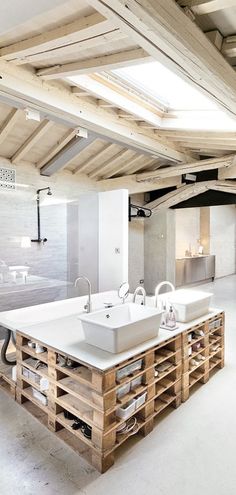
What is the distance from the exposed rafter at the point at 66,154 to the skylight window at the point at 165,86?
1.09 meters

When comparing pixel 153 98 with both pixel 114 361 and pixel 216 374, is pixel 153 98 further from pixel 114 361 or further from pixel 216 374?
pixel 216 374

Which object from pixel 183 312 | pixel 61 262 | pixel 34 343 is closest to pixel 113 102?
pixel 183 312

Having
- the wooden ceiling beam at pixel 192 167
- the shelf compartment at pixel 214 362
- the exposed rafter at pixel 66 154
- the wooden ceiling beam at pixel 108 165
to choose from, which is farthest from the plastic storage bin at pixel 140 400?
the wooden ceiling beam at pixel 108 165

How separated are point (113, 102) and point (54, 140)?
1585 mm

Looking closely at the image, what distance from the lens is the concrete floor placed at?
172 centimetres

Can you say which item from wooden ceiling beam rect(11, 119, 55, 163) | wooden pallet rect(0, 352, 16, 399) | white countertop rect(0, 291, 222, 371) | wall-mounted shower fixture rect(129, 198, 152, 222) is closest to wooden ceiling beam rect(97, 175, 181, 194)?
wall-mounted shower fixture rect(129, 198, 152, 222)

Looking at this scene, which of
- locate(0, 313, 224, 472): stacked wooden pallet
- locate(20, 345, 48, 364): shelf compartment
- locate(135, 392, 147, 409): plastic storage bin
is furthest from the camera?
locate(20, 345, 48, 364): shelf compartment

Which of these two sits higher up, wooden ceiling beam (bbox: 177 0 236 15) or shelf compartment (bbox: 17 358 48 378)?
wooden ceiling beam (bbox: 177 0 236 15)

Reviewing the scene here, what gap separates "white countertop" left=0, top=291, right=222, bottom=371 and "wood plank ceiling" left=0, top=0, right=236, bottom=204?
5.86 feet

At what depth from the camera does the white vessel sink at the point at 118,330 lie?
1.98 m

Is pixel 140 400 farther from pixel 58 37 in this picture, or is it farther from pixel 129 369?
pixel 58 37

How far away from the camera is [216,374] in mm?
3148

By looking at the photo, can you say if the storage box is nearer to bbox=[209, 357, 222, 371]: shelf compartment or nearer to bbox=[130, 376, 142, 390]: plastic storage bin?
bbox=[130, 376, 142, 390]: plastic storage bin

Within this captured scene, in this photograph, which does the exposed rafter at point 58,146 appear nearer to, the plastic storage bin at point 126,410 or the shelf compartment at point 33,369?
the shelf compartment at point 33,369
